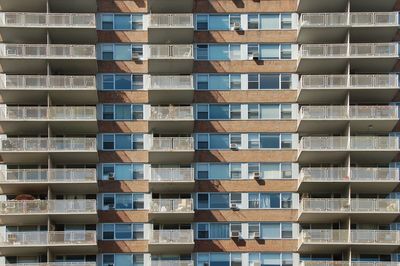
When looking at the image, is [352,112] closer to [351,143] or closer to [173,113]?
[351,143]

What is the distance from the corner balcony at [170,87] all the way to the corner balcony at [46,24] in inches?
220

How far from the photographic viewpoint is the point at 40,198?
78312 millimetres

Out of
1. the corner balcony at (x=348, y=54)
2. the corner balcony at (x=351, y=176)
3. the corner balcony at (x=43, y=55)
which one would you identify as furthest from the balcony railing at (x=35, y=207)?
the corner balcony at (x=348, y=54)

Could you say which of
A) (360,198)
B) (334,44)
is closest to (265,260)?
(360,198)

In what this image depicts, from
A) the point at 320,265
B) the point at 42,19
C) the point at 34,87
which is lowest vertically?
the point at 320,265

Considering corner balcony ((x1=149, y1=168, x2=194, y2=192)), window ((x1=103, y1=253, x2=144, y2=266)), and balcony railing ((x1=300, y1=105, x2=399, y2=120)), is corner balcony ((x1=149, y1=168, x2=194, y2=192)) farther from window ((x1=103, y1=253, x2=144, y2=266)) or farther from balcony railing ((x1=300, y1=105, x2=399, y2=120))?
balcony railing ((x1=300, y1=105, x2=399, y2=120))

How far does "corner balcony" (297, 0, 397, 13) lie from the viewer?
7941 centimetres

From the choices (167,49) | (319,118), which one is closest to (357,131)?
(319,118)

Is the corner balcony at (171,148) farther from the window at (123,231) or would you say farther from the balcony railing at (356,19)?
the balcony railing at (356,19)

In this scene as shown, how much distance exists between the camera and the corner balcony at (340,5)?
79.4m

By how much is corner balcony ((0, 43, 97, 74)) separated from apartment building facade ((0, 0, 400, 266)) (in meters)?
0.11

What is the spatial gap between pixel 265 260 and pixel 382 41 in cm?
1755

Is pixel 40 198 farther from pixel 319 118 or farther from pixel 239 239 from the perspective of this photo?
pixel 319 118

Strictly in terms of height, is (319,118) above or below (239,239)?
above
